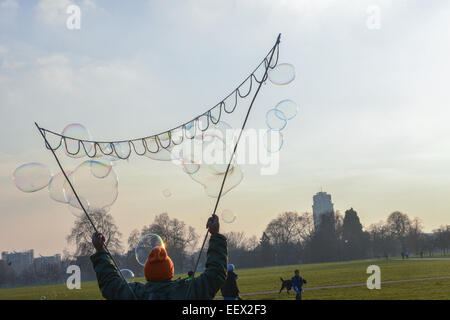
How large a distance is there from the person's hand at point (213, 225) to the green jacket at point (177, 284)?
1.9 inches

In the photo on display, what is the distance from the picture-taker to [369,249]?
3883 inches

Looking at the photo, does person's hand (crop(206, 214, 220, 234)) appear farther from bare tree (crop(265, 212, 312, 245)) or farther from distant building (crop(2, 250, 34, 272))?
distant building (crop(2, 250, 34, 272))

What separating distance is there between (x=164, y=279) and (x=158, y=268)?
0.09 meters

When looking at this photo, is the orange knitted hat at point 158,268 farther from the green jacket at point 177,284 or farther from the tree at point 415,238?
the tree at point 415,238

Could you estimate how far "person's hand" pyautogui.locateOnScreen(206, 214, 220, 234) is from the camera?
3346 millimetres

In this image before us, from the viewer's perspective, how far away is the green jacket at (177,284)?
123 inches

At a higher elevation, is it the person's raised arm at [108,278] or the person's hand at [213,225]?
the person's hand at [213,225]

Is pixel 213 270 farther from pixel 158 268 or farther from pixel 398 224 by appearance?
pixel 398 224

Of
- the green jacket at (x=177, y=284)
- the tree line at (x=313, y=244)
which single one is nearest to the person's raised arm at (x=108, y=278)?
the green jacket at (x=177, y=284)

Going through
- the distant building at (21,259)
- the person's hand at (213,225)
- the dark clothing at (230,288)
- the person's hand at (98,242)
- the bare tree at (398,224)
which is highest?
the person's hand at (213,225)

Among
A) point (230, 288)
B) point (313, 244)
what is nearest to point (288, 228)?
point (313, 244)

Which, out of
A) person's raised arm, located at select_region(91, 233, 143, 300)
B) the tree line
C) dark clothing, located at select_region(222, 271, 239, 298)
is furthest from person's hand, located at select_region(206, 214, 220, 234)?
the tree line
